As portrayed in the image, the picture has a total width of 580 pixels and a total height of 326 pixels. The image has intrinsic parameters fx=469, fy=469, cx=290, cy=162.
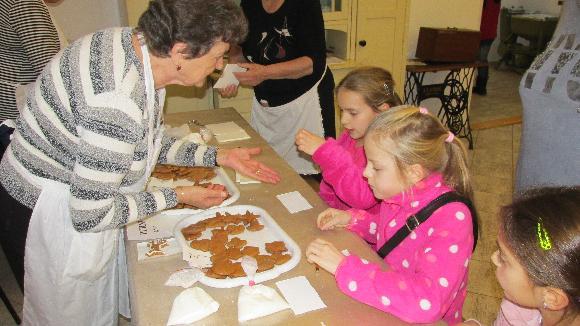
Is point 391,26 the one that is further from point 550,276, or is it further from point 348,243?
point 550,276

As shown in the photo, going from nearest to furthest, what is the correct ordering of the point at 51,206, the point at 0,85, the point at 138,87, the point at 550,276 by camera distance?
the point at 550,276
the point at 138,87
the point at 51,206
the point at 0,85

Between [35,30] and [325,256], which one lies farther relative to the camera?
[35,30]

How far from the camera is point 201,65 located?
4.21 feet

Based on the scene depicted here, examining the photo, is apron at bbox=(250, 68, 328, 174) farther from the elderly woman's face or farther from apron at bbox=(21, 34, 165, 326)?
the elderly woman's face

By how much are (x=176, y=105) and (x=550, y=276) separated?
302 centimetres

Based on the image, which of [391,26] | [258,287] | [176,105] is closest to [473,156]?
[391,26]

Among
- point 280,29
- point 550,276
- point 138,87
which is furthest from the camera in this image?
point 280,29

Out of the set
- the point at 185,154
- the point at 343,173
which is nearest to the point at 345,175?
the point at 343,173

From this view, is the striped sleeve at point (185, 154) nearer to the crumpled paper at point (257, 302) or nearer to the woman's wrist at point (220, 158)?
the woman's wrist at point (220, 158)

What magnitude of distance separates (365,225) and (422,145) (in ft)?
1.29

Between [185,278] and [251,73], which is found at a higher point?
[251,73]

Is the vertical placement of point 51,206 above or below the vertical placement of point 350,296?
above

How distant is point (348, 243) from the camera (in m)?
1.42

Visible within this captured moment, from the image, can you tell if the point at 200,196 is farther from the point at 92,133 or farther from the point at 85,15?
the point at 85,15
